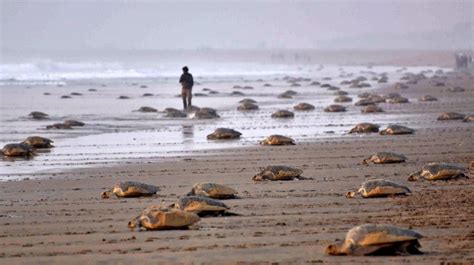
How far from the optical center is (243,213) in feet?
37.6

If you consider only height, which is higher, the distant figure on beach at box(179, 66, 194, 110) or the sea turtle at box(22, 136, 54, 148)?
the distant figure on beach at box(179, 66, 194, 110)

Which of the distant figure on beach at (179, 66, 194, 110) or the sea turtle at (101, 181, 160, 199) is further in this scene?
the distant figure on beach at (179, 66, 194, 110)

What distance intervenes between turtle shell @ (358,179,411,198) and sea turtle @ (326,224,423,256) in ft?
11.6

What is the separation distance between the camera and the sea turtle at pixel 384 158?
16109 millimetres

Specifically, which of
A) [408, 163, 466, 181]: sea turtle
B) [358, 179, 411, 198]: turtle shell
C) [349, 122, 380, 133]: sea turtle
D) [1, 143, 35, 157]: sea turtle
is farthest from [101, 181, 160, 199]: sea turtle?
[349, 122, 380, 133]: sea turtle

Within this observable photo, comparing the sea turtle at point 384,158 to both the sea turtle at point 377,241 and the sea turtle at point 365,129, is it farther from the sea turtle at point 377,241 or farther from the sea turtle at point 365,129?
the sea turtle at point 377,241

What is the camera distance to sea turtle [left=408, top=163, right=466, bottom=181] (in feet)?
45.2

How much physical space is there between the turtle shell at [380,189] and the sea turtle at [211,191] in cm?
178

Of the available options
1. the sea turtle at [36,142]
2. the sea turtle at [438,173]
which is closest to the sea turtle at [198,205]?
the sea turtle at [438,173]

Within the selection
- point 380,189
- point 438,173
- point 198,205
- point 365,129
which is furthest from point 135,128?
point 198,205

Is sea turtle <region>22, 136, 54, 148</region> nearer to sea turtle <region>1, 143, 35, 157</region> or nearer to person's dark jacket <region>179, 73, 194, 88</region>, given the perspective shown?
sea turtle <region>1, 143, 35, 157</region>

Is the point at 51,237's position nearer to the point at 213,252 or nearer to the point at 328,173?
the point at 213,252

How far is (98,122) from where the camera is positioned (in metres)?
27.8

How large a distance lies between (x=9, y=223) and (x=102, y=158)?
697cm
